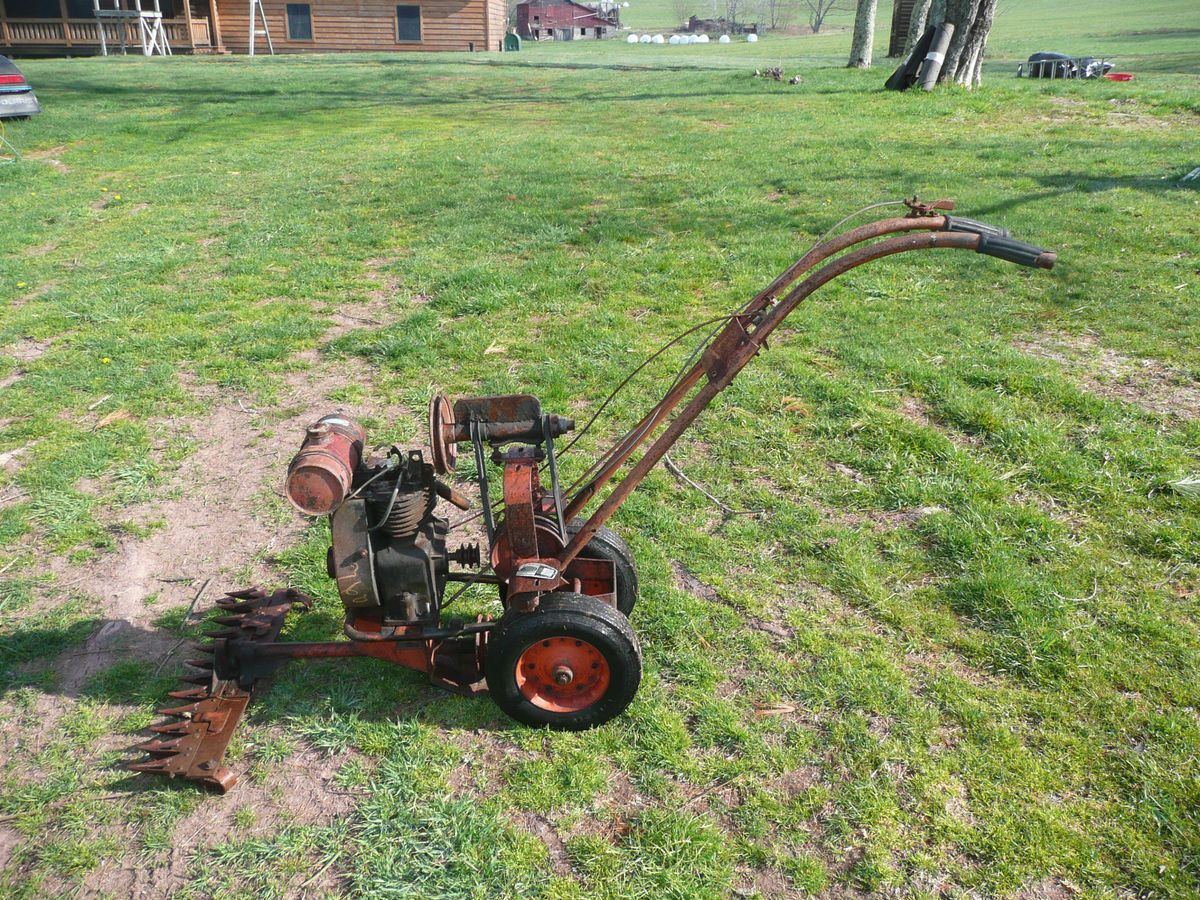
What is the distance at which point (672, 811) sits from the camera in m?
3.18

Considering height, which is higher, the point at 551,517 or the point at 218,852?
the point at 551,517

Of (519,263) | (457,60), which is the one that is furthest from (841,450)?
(457,60)

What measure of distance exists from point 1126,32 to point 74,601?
5870cm

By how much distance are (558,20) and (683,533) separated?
74726mm

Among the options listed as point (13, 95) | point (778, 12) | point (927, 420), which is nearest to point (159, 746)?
point (927, 420)

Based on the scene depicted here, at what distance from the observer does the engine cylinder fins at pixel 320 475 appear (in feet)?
10.4

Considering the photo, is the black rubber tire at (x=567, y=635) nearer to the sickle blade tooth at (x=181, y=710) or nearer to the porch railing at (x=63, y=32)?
the sickle blade tooth at (x=181, y=710)

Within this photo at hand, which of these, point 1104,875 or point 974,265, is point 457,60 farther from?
point 1104,875

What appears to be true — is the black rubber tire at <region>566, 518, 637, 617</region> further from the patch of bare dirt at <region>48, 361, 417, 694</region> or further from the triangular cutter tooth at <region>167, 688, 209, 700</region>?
the triangular cutter tooth at <region>167, 688, 209, 700</region>

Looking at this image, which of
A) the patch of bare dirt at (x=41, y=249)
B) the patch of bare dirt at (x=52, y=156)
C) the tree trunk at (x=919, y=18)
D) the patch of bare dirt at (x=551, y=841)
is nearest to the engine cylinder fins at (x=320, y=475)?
the patch of bare dirt at (x=551, y=841)

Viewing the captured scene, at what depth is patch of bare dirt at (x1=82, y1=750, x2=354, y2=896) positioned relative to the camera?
2945 mm

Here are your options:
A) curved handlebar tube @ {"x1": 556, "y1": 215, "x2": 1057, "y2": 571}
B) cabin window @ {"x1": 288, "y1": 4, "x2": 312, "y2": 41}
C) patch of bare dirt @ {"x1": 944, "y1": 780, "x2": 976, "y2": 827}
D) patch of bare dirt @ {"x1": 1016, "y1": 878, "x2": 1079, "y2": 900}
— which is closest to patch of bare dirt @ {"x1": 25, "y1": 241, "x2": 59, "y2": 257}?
curved handlebar tube @ {"x1": 556, "y1": 215, "x2": 1057, "y2": 571}

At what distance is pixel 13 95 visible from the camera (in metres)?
15.9

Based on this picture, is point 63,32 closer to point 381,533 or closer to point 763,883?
point 381,533
